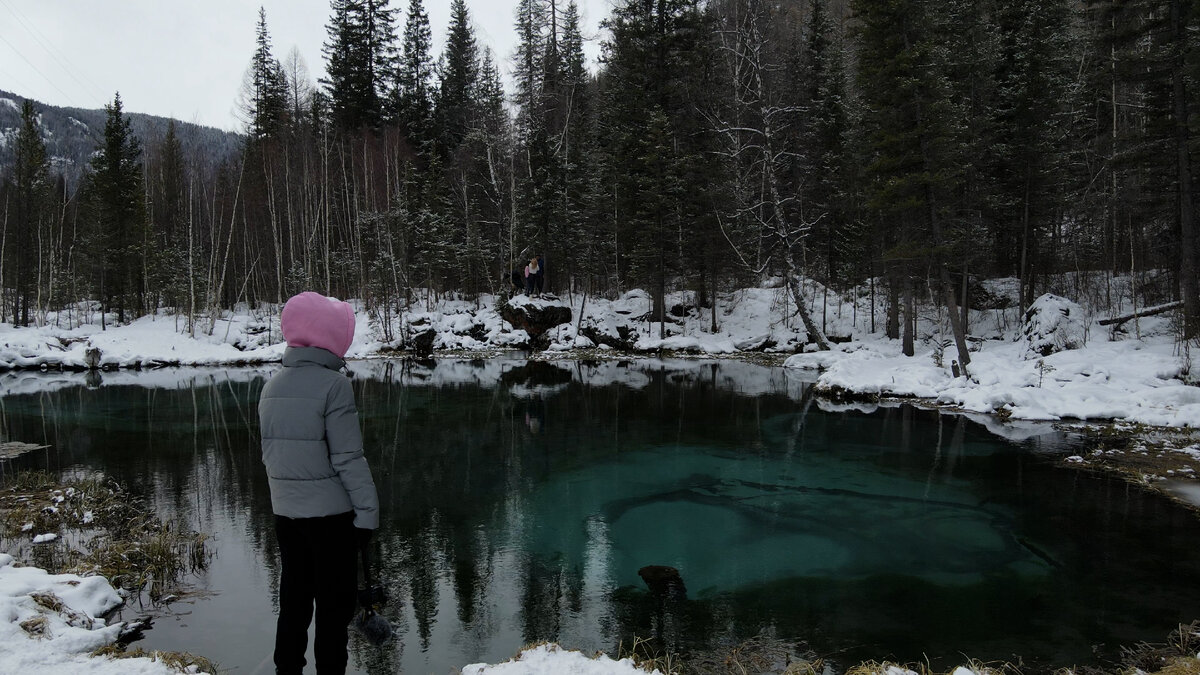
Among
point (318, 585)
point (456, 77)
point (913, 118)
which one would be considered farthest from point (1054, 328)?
point (456, 77)

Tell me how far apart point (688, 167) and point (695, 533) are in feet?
75.2

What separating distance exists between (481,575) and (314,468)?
331 cm

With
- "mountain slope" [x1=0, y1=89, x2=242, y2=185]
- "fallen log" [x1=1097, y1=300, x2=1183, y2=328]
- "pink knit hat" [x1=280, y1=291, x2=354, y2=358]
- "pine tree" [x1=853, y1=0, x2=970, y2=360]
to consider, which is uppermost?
"mountain slope" [x1=0, y1=89, x2=242, y2=185]

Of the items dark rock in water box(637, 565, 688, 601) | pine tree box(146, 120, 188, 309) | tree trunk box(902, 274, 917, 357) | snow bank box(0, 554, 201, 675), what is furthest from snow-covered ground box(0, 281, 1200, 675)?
pine tree box(146, 120, 188, 309)

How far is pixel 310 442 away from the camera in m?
3.17

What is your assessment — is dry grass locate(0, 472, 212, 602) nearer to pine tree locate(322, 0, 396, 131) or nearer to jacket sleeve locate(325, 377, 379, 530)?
jacket sleeve locate(325, 377, 379, 530)

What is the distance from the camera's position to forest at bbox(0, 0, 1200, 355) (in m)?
17.5

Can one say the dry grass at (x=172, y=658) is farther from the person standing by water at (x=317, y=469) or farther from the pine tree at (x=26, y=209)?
the pine tree at (x=26, y=209)

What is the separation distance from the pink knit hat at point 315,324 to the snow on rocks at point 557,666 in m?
2.05

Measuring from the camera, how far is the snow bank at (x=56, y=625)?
140 inches

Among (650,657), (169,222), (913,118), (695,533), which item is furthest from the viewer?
(169,222)

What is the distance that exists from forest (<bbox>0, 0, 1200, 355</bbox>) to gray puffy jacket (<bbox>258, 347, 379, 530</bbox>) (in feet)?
56.6

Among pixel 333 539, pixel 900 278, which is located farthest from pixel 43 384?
pixel 900 278

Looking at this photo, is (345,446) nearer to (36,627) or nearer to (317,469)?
(317,469)
